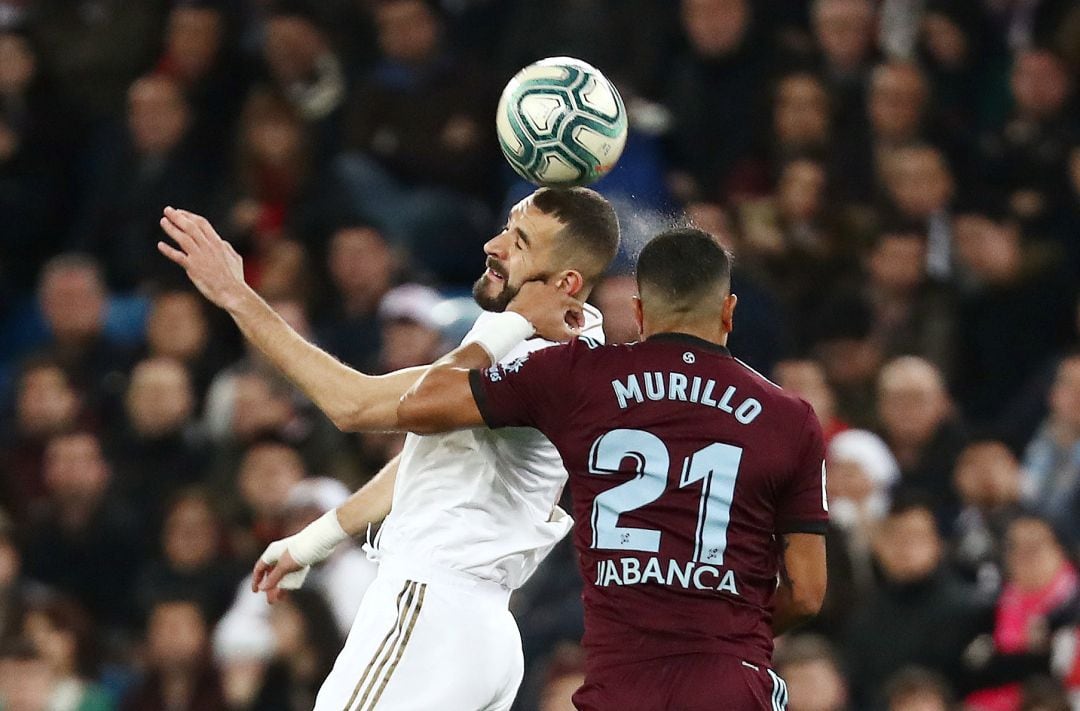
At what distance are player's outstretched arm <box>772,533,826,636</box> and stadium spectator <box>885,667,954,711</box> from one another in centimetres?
269

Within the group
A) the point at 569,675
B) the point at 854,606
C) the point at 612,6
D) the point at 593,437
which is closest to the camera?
the point at 593,437


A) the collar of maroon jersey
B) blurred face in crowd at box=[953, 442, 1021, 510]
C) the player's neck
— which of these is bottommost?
blurred face in crowd at box=[953, 442, 1021, 510]

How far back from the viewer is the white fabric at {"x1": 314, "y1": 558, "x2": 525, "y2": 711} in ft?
16.9

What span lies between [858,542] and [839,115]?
2645 millimetres

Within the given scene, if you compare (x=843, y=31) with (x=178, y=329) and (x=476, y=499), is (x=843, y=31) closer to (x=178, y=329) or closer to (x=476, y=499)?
(x=178, y=329)

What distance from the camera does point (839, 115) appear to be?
34.1 ft

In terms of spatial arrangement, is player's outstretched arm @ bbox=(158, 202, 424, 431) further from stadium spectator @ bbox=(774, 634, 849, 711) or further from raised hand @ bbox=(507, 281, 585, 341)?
stadium spectator @ bbox=(774, 634, 849, 711)

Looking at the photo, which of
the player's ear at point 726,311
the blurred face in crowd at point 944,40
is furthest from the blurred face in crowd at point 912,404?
the player's ear at point 726,311

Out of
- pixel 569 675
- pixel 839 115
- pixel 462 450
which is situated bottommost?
pixel 569 675

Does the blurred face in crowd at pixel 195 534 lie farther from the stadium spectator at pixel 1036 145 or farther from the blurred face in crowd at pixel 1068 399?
the stadium spectator at pixel 1036 145

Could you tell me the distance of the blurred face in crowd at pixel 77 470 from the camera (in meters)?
10.1

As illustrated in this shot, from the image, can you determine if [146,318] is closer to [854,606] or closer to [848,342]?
[848,342]

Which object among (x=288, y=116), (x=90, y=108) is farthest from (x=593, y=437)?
(x=90, y=108)

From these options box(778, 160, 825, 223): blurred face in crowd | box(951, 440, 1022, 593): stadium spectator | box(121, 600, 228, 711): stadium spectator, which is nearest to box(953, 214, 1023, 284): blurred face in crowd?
box(778, 160, 825, 223): blurred face in crowd
